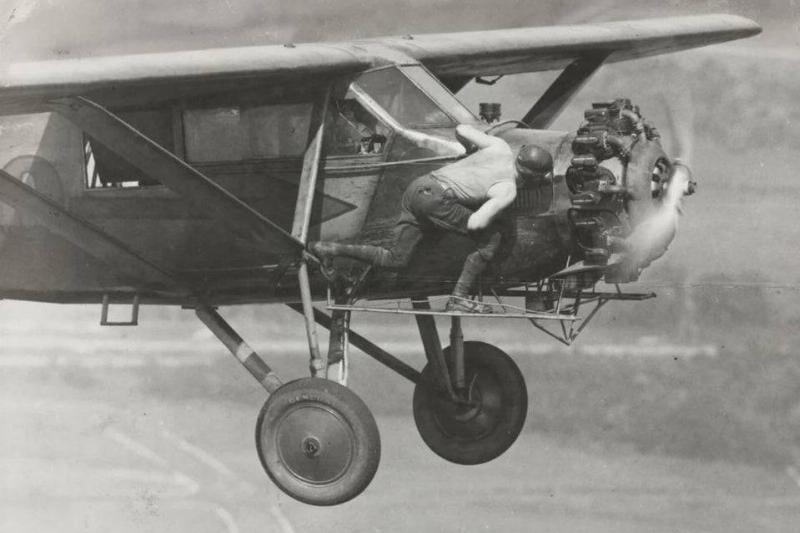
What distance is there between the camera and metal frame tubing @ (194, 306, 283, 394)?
11.3 metres

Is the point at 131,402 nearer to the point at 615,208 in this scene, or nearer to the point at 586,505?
the point at 586,505

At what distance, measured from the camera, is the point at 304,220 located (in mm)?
10750

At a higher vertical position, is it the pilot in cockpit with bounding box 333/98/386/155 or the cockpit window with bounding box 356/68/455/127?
the cockpit window with bounding box 356/68/455/127

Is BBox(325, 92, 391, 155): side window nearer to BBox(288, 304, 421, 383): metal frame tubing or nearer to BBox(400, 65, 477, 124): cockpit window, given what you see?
BBox(400, 65, 477, 124): cockpit window

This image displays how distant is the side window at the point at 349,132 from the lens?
10.9 m

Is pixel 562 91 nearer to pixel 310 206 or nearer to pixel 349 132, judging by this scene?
pixel 349 132

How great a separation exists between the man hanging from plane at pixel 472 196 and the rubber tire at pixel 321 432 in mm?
1043

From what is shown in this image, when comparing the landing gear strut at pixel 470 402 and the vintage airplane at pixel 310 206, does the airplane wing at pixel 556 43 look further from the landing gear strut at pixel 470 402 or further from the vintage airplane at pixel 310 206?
the landing gear strut at pixel 470 402

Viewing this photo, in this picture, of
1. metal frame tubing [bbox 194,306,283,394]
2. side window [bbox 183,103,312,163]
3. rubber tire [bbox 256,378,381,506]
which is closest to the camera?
rubber tire [bbox 256,378,381,506]

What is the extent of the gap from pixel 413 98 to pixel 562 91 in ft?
10.6

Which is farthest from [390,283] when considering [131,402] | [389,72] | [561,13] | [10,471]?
[561,13]

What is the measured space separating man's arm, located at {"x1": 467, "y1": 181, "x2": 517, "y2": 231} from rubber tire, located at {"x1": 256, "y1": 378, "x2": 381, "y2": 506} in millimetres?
1644

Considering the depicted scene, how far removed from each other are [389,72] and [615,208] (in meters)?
2.22

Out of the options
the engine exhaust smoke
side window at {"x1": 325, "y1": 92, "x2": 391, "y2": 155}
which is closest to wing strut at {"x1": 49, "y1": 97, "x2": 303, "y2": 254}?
side window at {"x1": 325, "y1": 92, "x2": 391, "y2": 155}
